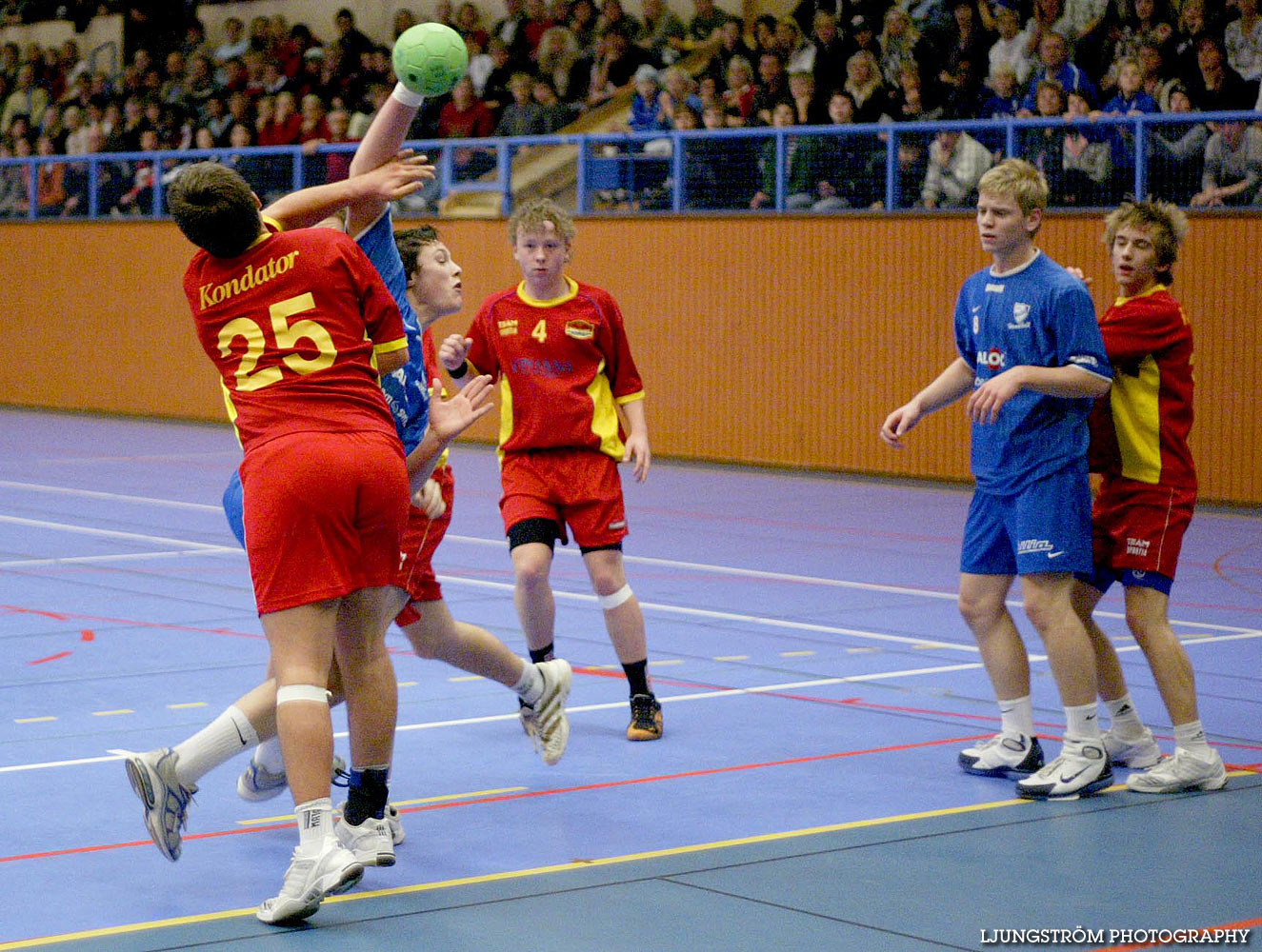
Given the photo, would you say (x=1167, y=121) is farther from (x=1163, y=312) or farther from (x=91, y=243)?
(x=91, y=243)

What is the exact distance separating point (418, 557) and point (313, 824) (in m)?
1.48

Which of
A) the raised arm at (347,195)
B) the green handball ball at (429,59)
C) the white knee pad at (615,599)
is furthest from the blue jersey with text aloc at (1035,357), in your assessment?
the raised arm at (347,195)

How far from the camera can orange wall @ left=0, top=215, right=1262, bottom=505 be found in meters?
14.0

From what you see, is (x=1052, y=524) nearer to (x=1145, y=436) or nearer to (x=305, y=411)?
(x=1145, y=436)

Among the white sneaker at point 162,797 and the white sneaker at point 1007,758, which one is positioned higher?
the white sneaker at point 162,797

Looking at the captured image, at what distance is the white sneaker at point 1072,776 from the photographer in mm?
5727

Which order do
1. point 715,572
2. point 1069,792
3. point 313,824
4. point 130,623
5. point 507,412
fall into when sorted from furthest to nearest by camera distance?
point 715,572 < point 130,623 < point 507,412 < point 1069,792 < point 313,824

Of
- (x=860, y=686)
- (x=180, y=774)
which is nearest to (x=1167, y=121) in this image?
(x=860, y=686)

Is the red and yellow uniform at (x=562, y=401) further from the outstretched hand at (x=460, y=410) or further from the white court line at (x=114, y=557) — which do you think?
the white court line at (x=114, y=557)

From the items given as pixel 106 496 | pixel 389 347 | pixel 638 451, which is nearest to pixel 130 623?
pixel 638 451

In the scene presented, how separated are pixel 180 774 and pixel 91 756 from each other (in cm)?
158

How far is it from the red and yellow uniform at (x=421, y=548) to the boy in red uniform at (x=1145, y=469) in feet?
7.12

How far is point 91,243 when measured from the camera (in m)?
23.0

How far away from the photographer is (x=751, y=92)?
17.3 m
